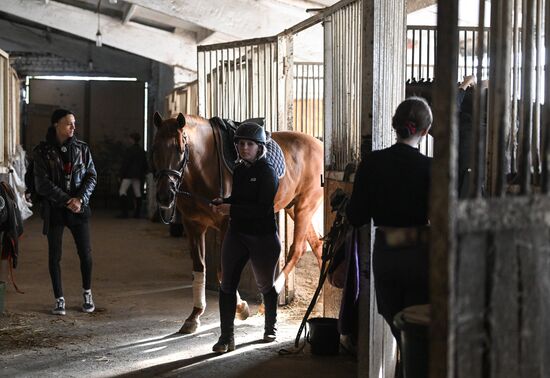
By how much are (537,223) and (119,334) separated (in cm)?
364

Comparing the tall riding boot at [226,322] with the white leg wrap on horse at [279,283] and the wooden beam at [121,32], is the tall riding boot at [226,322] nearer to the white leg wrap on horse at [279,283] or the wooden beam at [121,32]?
the white leg wrap on horse at [279,283]

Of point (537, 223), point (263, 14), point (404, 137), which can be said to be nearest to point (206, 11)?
point (263, 14)

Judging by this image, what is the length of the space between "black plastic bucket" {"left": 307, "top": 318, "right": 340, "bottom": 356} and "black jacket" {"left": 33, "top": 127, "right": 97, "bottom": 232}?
205 cm

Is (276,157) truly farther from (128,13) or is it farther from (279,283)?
(128,13)

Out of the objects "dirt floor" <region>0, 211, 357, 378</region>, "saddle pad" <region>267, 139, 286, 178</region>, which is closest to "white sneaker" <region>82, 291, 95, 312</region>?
"dirt floor" <region>0, 211, 357, 378</region>

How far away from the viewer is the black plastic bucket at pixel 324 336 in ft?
15.5

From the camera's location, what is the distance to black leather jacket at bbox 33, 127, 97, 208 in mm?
5602

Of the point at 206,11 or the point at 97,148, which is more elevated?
the point at 206,11

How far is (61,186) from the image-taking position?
5703 mm

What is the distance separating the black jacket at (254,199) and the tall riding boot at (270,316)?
0.54 meters

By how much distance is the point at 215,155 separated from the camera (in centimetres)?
555

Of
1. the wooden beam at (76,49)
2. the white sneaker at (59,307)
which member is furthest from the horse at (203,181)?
the wooden beam at (76,49)

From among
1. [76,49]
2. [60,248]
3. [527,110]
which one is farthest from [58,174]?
[76,49]

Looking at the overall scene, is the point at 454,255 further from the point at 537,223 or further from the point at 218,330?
the point at 218,330
